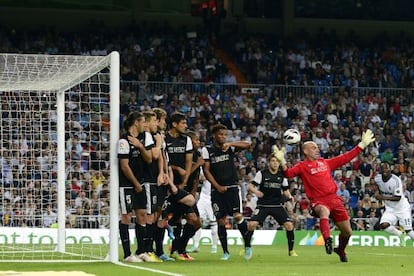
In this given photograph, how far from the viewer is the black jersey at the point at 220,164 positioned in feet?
58.1

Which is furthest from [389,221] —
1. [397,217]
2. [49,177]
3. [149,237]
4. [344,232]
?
[149,237]

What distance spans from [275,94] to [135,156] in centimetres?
2010

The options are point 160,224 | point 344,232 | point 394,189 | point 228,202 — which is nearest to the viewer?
point 344,232

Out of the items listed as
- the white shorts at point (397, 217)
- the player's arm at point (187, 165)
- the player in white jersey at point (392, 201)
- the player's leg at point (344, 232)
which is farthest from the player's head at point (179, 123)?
the white shorts at point (397, 217)

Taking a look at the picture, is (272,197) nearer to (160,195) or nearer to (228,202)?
(228,202)

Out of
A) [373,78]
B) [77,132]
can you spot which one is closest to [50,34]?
[373,78]

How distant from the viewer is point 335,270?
1495 centimetres

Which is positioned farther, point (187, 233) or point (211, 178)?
point (211, 178)

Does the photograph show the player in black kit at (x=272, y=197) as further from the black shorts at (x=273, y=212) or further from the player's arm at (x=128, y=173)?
the player's arm at (x=128, y=173)

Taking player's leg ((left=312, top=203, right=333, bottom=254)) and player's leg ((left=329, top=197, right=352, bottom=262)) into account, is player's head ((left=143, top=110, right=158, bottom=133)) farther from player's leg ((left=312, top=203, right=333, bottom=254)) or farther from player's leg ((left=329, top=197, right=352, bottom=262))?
player's leg ((left=329, top=197, right=352, bottom=262))

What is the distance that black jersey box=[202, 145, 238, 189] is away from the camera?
58.1ft

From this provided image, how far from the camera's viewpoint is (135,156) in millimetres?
16172

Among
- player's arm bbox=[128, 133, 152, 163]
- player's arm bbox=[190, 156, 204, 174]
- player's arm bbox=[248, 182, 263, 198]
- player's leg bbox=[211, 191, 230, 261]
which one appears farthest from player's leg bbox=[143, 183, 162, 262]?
player's arm bbox=[248, 182, 263, 198]

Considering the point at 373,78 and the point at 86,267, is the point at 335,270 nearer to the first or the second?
the point at 86,267
